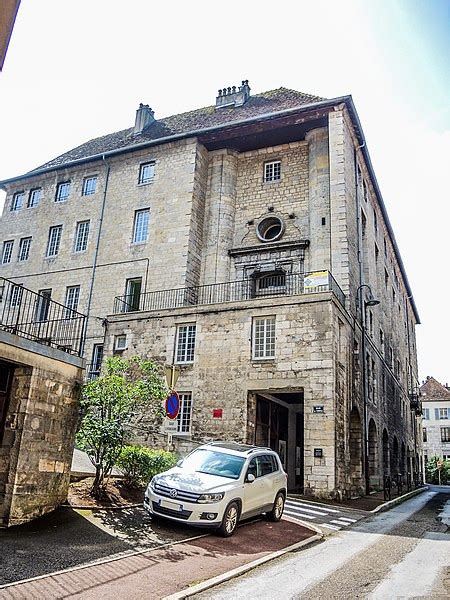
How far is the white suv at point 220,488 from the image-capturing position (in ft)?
29.5

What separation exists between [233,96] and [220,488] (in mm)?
24131

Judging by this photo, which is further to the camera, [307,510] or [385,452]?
[385,452]

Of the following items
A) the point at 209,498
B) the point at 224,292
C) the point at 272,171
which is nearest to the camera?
the point at 209,498

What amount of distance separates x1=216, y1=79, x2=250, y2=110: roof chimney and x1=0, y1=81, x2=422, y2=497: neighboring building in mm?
132

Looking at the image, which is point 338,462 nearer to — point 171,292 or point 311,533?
point 311,533

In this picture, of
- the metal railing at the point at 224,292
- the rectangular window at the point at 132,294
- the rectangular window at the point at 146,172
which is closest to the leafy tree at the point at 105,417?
the metal railing at the point at 224,292

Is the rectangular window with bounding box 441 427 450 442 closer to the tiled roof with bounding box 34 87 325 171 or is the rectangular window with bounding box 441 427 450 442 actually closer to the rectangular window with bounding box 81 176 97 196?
the tiled roof with bounding box 34 87 325 171

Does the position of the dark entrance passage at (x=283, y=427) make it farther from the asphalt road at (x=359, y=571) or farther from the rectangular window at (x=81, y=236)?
the rectangular window at (x=81, y=236)

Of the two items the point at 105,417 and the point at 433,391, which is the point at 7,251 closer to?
the point at 105,417

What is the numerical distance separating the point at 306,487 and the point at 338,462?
1315 mm

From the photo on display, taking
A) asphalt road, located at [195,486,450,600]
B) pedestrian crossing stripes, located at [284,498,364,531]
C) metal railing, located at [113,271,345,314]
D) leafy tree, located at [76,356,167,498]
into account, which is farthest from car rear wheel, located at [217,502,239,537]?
metal railing, located at [113,271,345,314]

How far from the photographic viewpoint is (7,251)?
29.1m

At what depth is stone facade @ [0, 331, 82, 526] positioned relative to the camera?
28.4 feet

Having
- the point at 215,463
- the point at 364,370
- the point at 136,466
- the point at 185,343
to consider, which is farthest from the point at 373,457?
the point at 215,463
